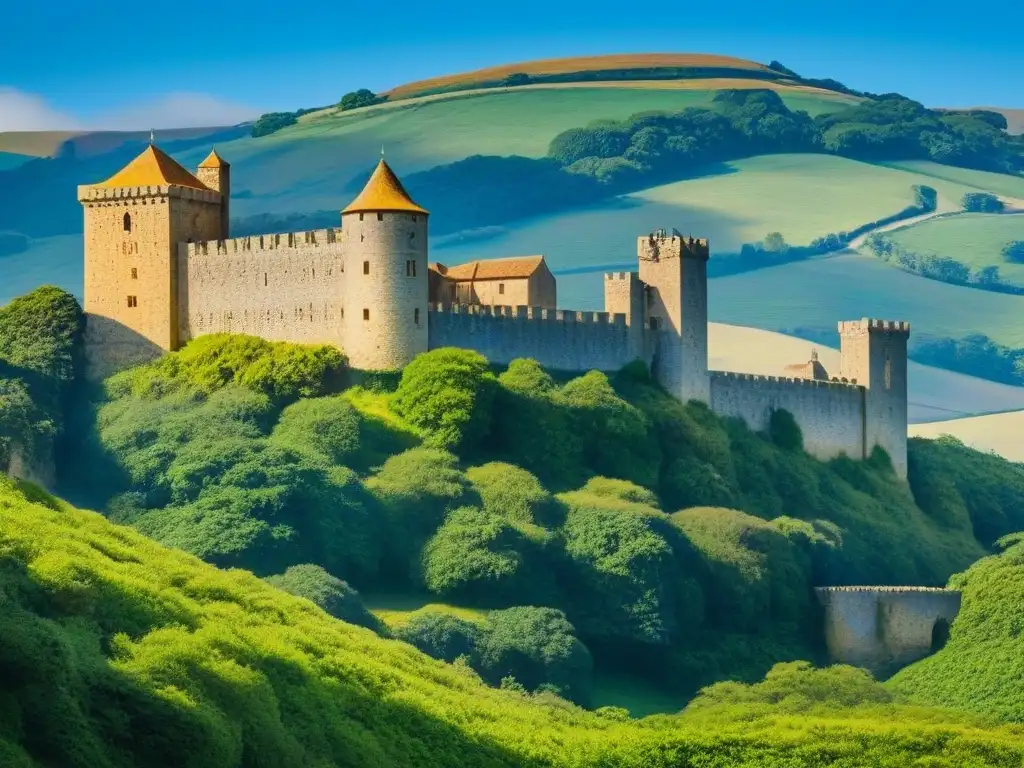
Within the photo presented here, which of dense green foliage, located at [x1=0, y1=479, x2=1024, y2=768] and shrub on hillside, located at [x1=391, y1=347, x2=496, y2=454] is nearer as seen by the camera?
dense green foliage, located at [x1=0, y1=479, x2=1024, y2=768]

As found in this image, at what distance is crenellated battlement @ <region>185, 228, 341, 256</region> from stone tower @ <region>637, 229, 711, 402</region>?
12605 millimetres

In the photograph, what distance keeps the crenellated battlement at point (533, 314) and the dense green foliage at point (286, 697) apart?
14630 mm

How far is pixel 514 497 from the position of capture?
261 ft

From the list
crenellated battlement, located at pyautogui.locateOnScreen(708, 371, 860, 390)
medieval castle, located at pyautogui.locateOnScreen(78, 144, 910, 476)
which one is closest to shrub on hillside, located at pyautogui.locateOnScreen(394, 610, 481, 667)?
medieval castle, located at pyautogui.locateOnScreen(78, 144, 910, 476)

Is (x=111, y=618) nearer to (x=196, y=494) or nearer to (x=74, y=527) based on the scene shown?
(x=74, y=527)

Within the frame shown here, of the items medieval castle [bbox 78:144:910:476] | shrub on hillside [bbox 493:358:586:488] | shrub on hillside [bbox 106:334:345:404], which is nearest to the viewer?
medieval castle [bbox 78:144:910:476]

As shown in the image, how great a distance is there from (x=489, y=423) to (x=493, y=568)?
8.51 meters

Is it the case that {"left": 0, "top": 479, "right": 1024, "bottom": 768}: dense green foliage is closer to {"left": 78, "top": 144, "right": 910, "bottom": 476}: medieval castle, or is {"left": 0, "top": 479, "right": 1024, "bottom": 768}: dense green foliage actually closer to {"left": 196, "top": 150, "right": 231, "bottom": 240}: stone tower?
{"left": 78, "top": 144, "right": 910, "bottom": 476}: medieval castle

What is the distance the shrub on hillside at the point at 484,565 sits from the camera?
7569 cm

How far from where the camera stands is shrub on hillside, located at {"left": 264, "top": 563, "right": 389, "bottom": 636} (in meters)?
70.0

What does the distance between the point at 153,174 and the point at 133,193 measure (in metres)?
1.00

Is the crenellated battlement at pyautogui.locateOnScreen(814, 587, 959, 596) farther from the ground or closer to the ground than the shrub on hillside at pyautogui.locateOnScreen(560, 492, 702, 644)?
closer to the ground

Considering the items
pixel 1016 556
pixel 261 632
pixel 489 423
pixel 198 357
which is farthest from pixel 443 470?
pixel 261 632

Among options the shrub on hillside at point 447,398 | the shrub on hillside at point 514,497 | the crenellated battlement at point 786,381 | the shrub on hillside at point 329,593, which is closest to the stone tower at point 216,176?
the shrub on hillside at point 447,398
